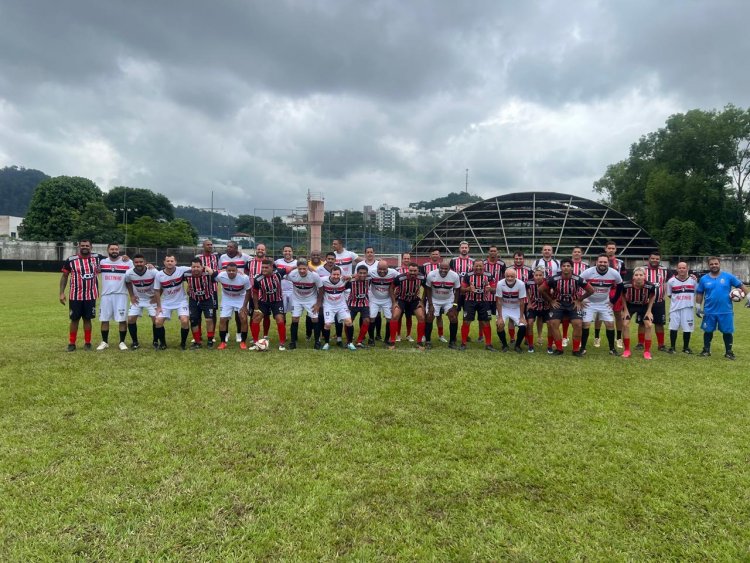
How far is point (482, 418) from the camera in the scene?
461cm

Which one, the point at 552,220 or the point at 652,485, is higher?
the point at 552,220

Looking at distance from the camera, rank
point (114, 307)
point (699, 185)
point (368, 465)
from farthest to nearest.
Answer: point (699, 185) < point (114, 307) < point (368, 465)

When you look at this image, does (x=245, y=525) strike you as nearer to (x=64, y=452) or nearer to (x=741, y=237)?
(x=64, y=452)

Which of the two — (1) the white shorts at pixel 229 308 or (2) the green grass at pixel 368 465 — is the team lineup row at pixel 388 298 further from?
(2) the green grass at pixel 368 465

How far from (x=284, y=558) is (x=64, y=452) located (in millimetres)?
2312

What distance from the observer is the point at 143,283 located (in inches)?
324

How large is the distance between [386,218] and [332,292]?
43.5 metres

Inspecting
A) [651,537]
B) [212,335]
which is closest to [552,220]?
[212,335]

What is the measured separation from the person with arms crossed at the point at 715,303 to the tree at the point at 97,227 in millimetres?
55680

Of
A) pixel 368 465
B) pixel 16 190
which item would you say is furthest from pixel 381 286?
pixel 16 190

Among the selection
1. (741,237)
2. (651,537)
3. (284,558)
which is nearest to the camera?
(284,558)

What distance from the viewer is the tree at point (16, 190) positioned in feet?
405

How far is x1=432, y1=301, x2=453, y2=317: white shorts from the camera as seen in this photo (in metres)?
8.81

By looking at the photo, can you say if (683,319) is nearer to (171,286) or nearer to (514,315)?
(514,315)
